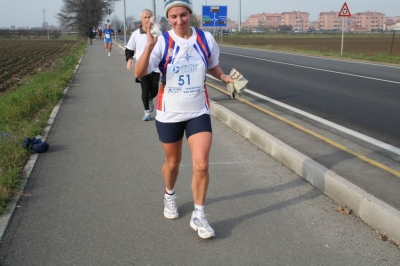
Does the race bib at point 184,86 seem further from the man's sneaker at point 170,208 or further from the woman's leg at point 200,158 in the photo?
the man's sneaker at point 170,208

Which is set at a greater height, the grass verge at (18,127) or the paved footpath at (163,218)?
the grass verge at (18,127)

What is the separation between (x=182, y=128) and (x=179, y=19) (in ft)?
2.85

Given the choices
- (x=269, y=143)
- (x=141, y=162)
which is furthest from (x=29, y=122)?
(x=269, y=143)

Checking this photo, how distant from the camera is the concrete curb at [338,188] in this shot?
13.0 feet

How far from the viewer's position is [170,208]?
4.38 meters

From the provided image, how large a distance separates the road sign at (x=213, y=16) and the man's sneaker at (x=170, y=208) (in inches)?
2135

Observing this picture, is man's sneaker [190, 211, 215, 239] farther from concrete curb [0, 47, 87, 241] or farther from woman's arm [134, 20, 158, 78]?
concrete curb [0, 47, 87, 241]

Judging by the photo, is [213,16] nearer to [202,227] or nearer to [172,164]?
[172,164]

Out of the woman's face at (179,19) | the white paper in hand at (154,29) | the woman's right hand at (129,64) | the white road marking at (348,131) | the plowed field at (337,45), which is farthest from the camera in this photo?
the plowed field at (337,45)

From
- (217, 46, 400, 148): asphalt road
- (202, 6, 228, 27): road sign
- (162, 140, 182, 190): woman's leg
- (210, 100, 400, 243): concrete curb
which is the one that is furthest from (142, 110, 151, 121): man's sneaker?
(202, 6, 228, 27): road sign

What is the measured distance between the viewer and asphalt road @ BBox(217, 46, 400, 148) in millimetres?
8602

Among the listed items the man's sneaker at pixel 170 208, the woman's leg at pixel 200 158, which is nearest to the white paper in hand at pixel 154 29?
the woman's leg at pixel 200 158

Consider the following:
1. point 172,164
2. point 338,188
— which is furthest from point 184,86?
point 338,188

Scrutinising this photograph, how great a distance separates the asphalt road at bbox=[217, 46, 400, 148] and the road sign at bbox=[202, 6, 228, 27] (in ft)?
127
